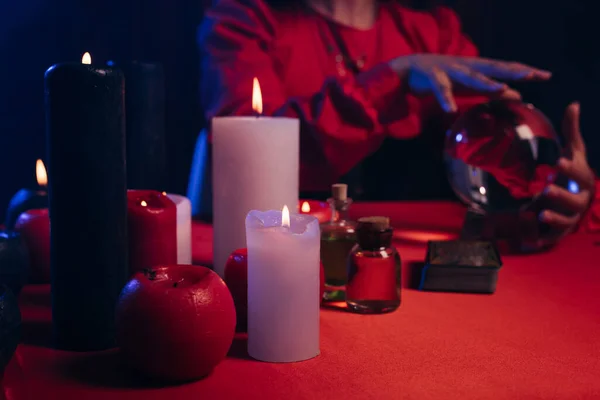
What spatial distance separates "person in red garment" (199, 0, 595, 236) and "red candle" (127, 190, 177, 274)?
0.64 metres

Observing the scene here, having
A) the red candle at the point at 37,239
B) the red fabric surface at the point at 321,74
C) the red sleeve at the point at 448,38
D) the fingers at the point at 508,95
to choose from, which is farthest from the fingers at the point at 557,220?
the red sleeve at the point at 448,38

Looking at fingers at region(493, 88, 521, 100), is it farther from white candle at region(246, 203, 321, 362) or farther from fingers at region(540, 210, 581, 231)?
white candle at region(246, 203, 321, 362)

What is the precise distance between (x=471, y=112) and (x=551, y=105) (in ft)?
3.78

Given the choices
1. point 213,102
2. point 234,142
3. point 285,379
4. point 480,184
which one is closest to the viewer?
point 285,379

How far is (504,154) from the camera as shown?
111cm

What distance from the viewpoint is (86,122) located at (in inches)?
26.8

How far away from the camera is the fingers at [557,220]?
1136mm

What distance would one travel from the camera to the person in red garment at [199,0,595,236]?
55.4 inches

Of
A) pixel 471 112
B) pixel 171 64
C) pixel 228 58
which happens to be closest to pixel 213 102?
pixel 228 58

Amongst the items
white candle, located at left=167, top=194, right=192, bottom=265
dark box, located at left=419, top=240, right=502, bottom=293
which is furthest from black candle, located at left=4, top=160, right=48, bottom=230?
dark box, located at left=419, top=240, right=502, bottom=293

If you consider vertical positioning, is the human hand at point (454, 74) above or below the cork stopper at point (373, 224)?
above

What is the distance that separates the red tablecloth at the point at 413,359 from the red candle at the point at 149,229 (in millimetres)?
133

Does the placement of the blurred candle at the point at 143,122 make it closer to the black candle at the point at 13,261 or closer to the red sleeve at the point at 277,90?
the black candle at the point at 13,261

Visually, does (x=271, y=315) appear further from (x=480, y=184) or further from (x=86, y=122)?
(x=480, y=184)
